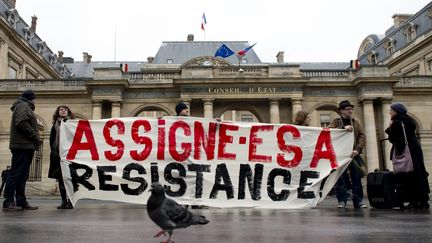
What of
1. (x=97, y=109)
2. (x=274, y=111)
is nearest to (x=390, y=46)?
(x=274, y=111)

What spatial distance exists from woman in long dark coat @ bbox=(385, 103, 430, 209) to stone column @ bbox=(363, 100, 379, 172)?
18.2 meters

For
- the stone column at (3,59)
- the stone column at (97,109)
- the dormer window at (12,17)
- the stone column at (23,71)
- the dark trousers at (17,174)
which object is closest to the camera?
the dark trousers at (17,174)

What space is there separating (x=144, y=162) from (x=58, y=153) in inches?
69.0

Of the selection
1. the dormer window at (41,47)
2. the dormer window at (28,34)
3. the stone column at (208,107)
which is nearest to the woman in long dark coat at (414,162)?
the stone column at (208,107)

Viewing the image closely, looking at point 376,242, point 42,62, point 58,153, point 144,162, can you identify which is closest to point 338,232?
point 376,242

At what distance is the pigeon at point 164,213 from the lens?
265cm

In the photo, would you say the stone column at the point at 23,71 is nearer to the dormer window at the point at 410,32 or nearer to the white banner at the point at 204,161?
the white banner at the point at 204,161

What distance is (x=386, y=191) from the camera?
7.54m

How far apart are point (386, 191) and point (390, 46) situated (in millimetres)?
40523

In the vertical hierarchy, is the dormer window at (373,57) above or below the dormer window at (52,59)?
below

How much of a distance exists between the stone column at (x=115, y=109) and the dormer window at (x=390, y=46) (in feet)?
100

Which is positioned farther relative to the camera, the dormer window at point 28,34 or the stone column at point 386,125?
the dormer window at point 28,34

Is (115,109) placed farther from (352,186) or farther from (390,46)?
(390,46)

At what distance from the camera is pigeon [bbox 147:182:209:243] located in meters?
2.65
